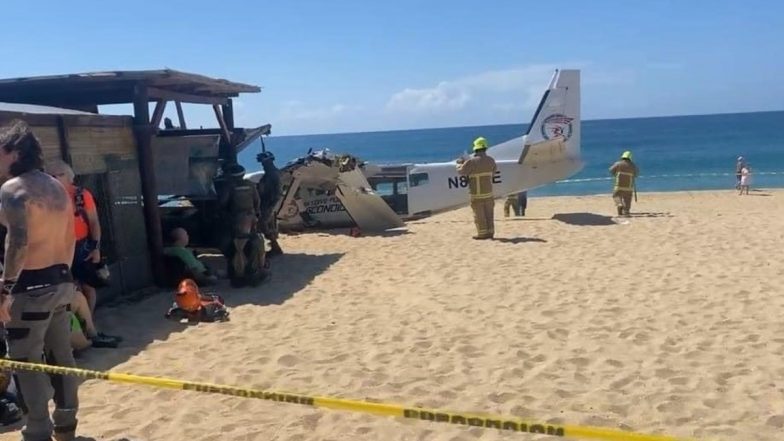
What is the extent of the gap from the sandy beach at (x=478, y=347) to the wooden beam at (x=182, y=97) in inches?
119

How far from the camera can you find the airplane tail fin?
19.4 metres

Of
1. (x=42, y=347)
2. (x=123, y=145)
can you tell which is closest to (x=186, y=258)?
(x=123, y=145)

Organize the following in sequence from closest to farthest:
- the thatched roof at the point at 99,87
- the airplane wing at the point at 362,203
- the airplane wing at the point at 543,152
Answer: the thatched roof at the point at 99,87, the airplane wing at the point at 362,203, the airplane wing at the point at 543,152

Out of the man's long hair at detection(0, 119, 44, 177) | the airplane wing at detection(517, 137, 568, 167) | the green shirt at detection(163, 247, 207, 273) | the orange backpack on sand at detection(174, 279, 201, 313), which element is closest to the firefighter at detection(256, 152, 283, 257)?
the green shirt at detection(163, 247, 207, 273)

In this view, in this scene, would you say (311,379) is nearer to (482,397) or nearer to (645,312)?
(482,397)

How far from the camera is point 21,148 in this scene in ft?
13.4

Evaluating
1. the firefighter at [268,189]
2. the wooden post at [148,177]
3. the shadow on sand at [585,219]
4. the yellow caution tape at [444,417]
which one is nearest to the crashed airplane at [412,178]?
the shadow on sand at [585,219]

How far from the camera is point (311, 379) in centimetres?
596

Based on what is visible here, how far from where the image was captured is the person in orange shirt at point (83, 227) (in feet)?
19.6

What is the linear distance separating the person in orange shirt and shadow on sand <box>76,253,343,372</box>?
2.31 feet

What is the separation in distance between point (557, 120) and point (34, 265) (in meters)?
17.1

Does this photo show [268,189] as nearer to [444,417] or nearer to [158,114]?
[158,114]

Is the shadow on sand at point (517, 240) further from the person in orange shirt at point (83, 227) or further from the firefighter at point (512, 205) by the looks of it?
the person in orange shirt at point (83, 227)

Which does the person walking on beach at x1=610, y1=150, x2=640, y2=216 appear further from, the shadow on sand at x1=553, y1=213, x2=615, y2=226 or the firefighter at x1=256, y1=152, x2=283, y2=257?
the firefighter at x1=256, y1=152, x2=283, y2=257
